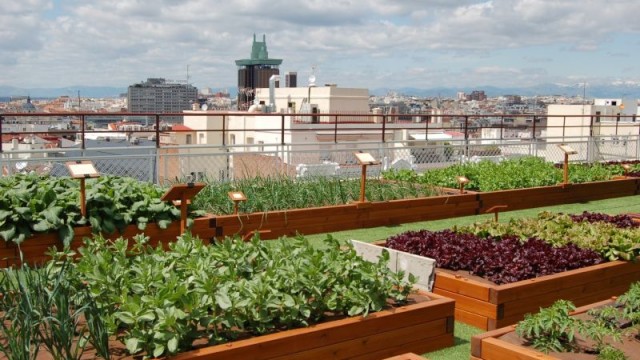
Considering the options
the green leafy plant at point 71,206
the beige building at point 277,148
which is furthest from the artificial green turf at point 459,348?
the beige building at point 277,148

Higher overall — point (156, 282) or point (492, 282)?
point (156, 282)

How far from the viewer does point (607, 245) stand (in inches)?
250

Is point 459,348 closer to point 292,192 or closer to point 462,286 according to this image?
point 462,286

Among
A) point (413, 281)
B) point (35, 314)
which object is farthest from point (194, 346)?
point (413, 281)

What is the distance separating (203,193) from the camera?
8484mm

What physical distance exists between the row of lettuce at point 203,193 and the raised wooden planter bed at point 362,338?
2973 mm

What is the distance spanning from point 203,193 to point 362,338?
15.3 ft

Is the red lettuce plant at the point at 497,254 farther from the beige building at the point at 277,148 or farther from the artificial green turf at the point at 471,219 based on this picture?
the beige building at the point at 277,148

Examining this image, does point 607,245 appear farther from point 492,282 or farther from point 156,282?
point 156,282

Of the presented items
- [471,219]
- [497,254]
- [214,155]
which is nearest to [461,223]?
[471,219]

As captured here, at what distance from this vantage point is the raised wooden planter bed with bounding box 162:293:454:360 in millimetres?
3729

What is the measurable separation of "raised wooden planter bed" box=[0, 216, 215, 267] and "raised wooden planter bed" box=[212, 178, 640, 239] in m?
0.18

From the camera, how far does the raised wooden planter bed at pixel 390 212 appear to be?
794 centimetres

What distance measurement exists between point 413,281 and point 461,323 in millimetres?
889
